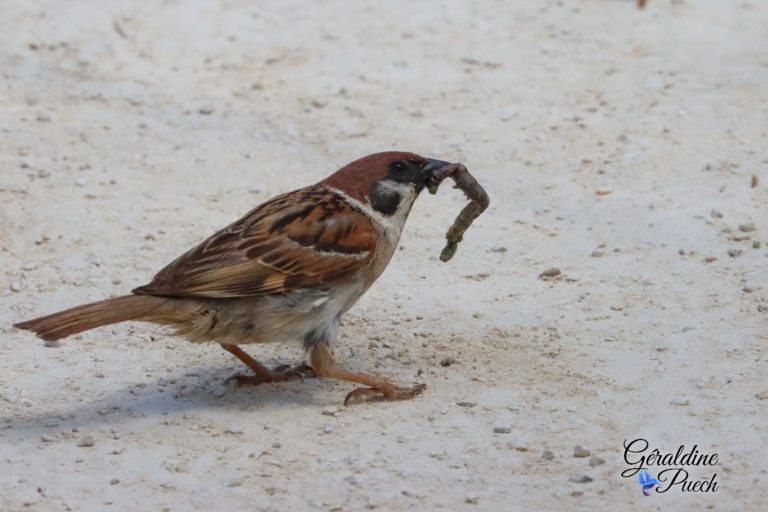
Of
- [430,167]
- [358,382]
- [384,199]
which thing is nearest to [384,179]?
[384,199]

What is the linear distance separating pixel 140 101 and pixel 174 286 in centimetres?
423

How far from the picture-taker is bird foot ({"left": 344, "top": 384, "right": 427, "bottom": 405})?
6118mm

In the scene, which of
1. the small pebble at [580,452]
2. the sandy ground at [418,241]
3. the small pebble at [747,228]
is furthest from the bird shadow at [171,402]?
the small pebble at [747,228]

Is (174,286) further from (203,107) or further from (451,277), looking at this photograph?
(203,107)

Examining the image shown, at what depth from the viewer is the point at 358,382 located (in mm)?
6148

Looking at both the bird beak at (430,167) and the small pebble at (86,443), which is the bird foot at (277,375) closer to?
the small pebble at (86,443)

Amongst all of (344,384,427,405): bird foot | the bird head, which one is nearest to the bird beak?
the bird head

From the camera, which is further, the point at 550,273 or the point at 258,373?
the point at 550,273

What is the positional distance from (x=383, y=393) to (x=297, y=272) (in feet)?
2.31

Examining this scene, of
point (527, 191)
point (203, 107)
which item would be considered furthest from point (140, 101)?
point (527, 191)

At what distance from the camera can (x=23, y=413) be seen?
6059 mm

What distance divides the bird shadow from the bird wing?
0.58m

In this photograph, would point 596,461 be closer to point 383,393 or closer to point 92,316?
point 383,393

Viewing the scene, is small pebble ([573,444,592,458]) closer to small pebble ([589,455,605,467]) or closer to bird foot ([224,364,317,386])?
small pebble ([589,455,605,467])
